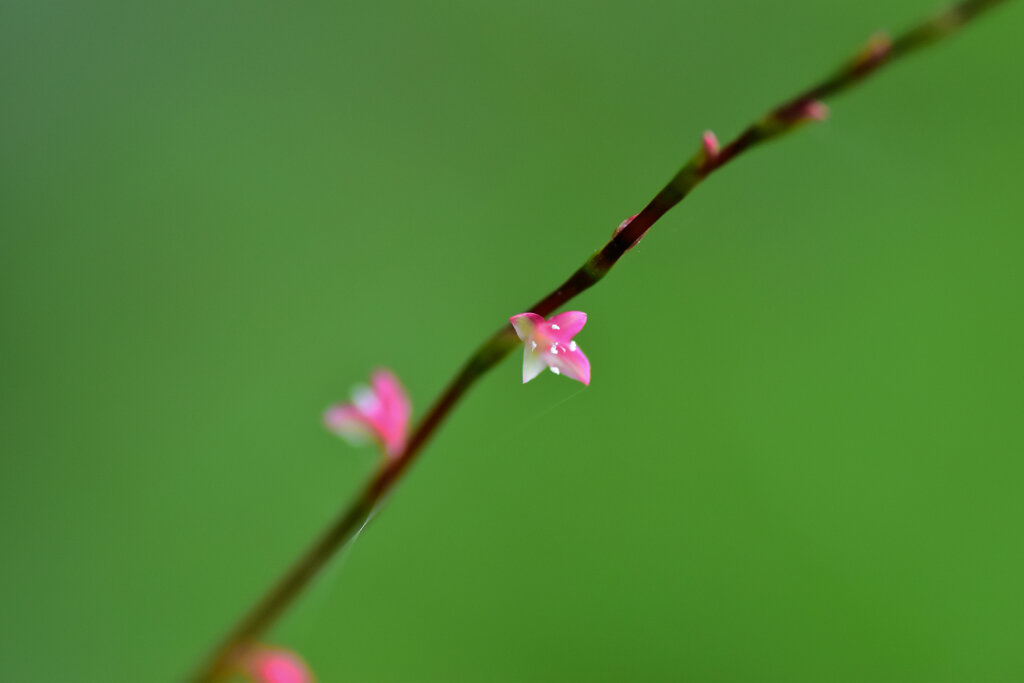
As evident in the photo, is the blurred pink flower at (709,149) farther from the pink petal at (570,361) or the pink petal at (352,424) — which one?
the pink petal at (352,424)

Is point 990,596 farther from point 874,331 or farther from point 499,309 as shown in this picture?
point 499,309

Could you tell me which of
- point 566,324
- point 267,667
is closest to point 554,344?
point 566,324

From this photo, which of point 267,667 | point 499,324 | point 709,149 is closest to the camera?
point 709,149

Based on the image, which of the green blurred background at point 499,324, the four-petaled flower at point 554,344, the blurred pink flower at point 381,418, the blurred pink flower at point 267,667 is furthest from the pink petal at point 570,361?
the green blurred background at point 499,324

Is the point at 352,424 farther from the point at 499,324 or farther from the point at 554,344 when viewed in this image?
the point at 499,324

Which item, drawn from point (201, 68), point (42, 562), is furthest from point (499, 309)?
point (201, 68)

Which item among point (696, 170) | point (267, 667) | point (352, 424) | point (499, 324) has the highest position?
point (499, 324)

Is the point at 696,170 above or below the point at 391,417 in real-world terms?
above

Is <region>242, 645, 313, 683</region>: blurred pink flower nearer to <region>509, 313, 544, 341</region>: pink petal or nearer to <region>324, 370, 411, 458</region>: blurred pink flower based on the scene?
<region>324, 370, 411, 458</region>: blurred pink flower
